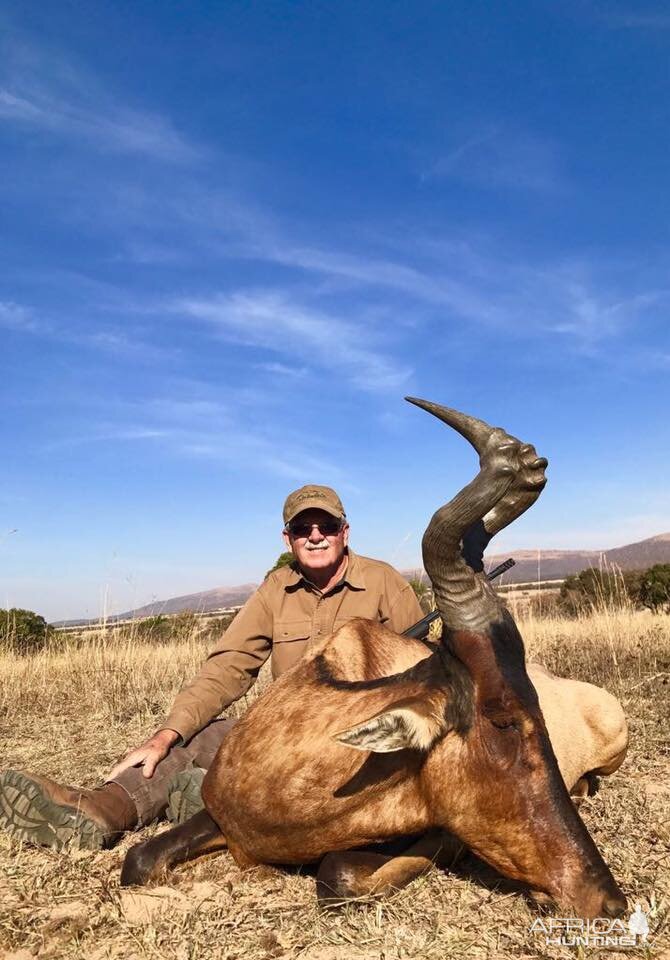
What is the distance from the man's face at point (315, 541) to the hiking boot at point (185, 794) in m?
1.53

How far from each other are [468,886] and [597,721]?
1852 mm

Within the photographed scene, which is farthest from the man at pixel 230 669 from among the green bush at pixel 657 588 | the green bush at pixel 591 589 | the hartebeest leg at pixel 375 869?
the green bush at pixel 591 589

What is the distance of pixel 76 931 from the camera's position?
300cm

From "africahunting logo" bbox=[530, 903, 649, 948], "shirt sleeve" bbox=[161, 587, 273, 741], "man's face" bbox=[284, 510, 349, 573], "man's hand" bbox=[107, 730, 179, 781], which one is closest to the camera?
"africahunting logo" bbox=[530, 903, 649, 948]

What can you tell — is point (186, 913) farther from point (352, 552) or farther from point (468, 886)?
point (352, 552)

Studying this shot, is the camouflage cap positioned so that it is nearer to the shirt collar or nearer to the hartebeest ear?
the shirt collar

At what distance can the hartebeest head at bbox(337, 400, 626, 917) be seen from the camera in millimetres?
2771

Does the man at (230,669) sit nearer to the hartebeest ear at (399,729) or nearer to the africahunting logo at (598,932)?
the hartebeest ear at (399,729)

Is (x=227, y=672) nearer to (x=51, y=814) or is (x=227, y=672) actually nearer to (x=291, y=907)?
(x=51, y=814)

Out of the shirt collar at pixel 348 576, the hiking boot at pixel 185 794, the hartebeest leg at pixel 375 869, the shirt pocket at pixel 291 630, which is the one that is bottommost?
the hartebeest leg at pixel 375 869

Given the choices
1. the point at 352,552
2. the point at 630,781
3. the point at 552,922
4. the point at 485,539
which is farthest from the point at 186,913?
the point at 630,781

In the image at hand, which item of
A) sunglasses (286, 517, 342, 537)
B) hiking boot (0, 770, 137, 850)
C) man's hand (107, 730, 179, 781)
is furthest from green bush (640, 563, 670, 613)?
hiking boot (0, 770, 137, 850)

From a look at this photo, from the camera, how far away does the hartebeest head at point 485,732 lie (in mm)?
2771

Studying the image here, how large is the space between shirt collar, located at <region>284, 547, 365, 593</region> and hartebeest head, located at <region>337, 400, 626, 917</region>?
2.19 metres
